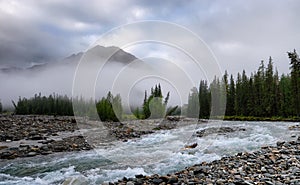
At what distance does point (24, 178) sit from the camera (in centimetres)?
869

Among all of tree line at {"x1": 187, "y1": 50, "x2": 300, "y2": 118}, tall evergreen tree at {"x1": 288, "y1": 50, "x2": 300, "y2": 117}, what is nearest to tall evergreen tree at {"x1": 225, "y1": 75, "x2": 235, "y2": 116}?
tree line at {"x1": 187, "y1": 50, "x2": 300, "y2": 118}

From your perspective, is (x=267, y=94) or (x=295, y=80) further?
(x=267, y=94)

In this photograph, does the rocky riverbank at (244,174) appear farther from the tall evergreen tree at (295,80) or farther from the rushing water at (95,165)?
the tall evergreen tree at (295,80)

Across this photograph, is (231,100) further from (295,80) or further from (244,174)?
(244,174)

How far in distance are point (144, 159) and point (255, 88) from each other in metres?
48.8

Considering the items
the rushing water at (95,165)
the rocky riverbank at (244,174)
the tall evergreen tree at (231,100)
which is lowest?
the rushing water at (95,165)

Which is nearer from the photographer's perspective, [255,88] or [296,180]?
[296,180]

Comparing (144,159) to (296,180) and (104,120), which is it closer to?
(296,180)

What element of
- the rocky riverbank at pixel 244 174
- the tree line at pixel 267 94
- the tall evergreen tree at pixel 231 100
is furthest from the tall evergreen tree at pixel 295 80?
the rocky riverbank at pixel 244 174

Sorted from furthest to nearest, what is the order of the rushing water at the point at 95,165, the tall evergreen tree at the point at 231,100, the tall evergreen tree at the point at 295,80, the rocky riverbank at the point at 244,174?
1. the tall evergreen tree at the point at 231,100
2. the tall evergreen tree at the point at 295,80
3. the rushing water at the point at 95,165
4. the rocky riverbank at the point at 244,174

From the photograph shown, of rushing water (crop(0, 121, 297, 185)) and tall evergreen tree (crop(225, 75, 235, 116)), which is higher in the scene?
tall evergreen tree (crop(225, 75, 235, 116))

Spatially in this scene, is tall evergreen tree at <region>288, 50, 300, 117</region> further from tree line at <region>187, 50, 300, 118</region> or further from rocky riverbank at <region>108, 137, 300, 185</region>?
rocky riverbank at <region>108, 137, 300, 185</region>

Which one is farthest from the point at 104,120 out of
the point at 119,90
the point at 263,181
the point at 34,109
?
the point at 34,109

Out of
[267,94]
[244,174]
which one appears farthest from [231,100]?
[244,174]
